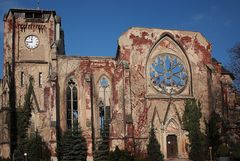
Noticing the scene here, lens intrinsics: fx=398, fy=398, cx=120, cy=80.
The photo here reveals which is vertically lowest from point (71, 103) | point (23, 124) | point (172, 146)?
point (172, 146)

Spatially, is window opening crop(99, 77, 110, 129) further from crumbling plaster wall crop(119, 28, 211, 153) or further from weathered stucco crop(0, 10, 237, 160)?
crumbling plaster wall crop(119, 28, 211, 153)

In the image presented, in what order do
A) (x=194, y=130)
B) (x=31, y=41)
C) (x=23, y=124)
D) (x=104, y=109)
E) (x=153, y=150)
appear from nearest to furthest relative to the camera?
(x=153, y=150)
(x=194, y=130)
(x=23, y=124)
(x=104, y=109)
(x=31, y=41)

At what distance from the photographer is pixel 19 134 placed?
37.3 metres

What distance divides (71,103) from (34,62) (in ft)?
19.2

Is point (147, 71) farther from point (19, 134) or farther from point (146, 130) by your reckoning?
point (19, 134)

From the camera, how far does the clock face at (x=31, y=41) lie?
40.9m

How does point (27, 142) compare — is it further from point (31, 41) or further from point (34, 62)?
point (31, 41)

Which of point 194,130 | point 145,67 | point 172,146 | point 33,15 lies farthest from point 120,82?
point 33,15

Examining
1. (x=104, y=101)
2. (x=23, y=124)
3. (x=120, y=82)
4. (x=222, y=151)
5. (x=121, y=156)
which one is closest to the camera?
(x=121, y=156)

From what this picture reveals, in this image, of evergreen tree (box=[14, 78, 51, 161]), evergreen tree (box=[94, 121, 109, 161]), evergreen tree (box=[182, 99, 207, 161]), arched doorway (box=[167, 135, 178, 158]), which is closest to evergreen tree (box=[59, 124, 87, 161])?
evergreen tree (box=[94, 121, 109, 161])

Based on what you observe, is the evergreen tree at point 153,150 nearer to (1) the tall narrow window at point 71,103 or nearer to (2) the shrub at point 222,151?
(2) the shrub at point 222,151

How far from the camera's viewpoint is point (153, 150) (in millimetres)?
35781

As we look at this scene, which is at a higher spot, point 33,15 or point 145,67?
point 33,15

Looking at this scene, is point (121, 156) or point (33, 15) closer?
point (121, 156)
